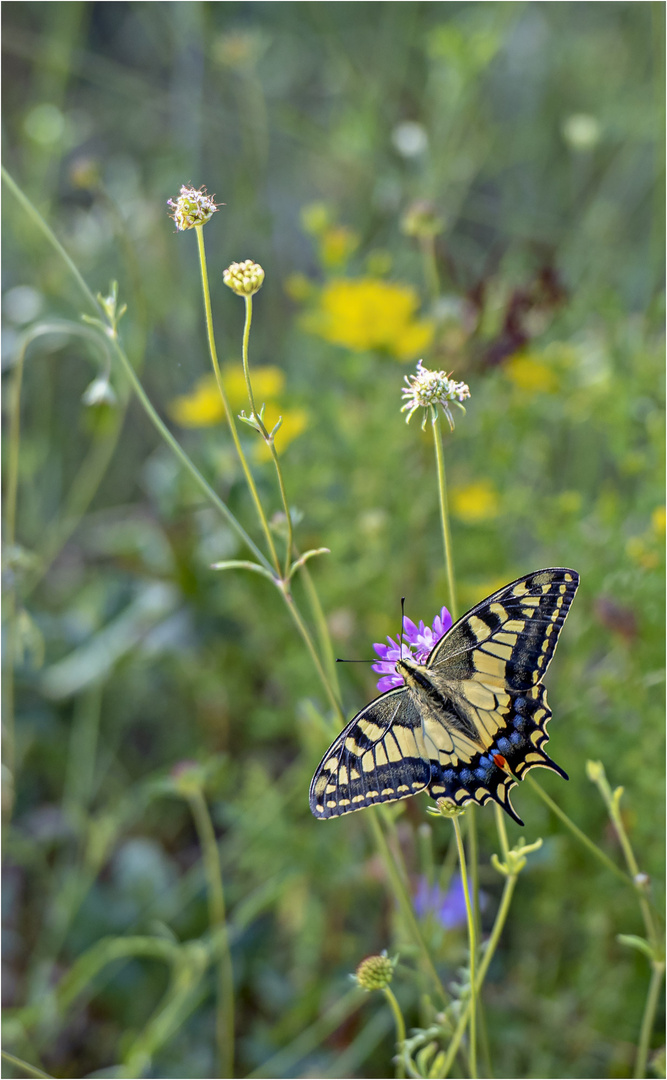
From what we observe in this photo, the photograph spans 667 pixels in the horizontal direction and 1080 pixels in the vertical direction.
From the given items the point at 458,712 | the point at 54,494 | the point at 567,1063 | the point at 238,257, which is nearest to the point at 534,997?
the point at 567,1063

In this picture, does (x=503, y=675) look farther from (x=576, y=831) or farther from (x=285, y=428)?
(x=285, y=428)

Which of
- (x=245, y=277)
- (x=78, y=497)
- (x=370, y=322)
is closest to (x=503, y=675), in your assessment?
(x=245, y=277)

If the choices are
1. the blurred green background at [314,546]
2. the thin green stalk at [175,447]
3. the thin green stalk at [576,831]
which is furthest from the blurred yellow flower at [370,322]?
the thin green stalk at [576,831]

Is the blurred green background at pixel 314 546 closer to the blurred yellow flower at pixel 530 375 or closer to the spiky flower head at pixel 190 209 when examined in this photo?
the blurred yellow flower at pixel 530 375

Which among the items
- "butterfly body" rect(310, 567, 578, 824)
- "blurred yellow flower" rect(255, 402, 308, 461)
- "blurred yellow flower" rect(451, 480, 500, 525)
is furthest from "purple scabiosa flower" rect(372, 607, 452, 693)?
"blurred yellow flower" rect(451, 480, 500, 525)

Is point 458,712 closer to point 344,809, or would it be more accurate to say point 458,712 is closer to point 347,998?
point 344,809
